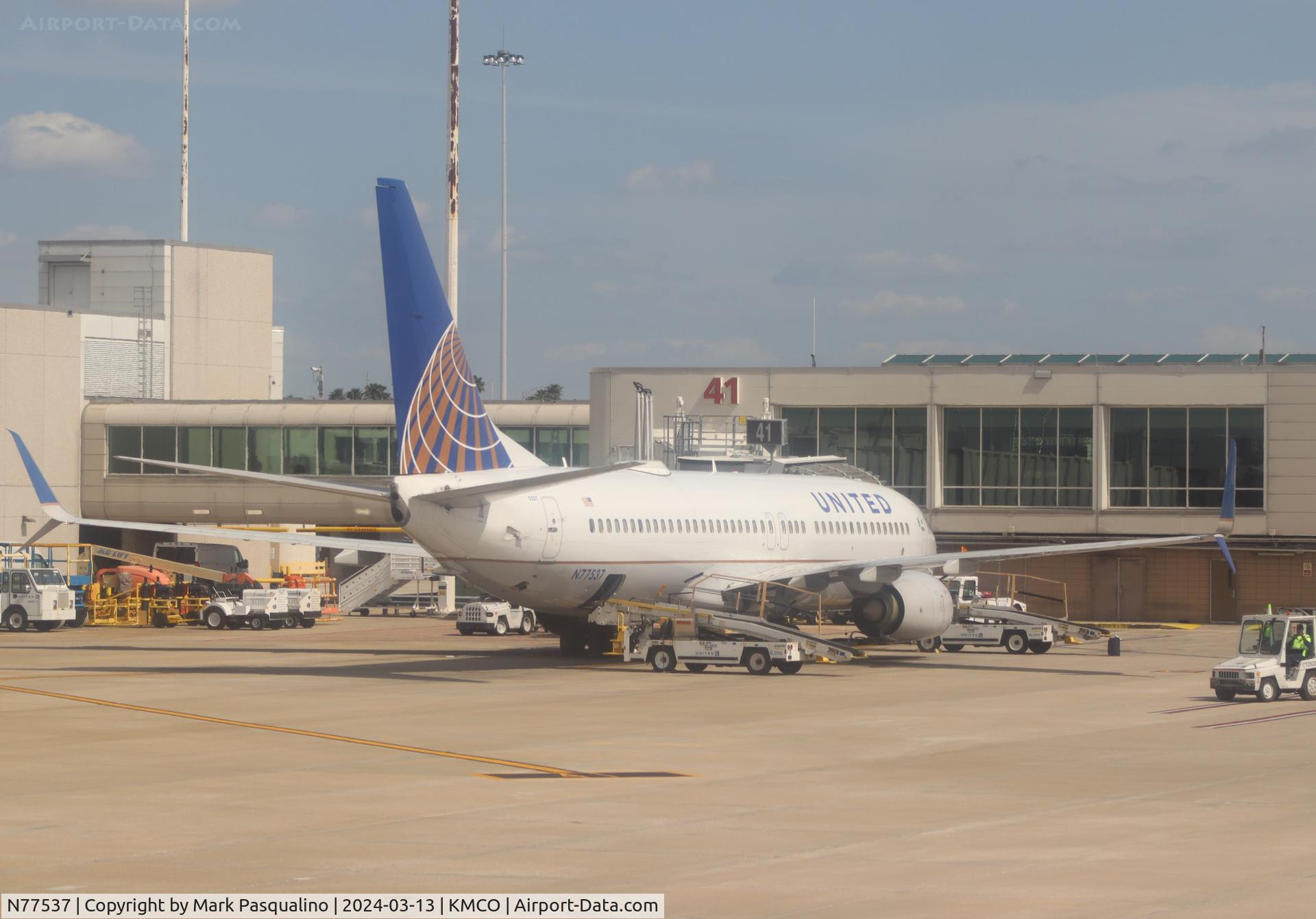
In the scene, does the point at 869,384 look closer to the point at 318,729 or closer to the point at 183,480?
the point at 183,480

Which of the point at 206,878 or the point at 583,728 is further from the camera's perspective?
the point at 583,728

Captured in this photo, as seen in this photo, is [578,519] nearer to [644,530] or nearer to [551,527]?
[551,527]

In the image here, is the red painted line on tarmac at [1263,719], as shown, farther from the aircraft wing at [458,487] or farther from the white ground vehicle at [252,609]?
the white ground vehicle at [252,609]

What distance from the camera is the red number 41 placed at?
205 ft

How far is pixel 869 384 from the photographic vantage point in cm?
6284

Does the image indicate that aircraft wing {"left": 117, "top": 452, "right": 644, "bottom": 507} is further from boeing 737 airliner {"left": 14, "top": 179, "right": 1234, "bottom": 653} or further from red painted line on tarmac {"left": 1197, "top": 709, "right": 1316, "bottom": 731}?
red painted line on tarmac {"left": 1197, "top": 709, "right": 1316, "bottom": 731}

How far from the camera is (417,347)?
33.8 m

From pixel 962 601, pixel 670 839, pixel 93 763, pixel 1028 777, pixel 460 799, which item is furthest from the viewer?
pixel 962 601

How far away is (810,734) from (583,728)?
3.50m

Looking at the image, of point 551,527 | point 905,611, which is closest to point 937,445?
point 905,611

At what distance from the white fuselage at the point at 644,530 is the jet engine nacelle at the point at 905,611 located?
2972 millimetres

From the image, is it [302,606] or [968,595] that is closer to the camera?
[968,595]

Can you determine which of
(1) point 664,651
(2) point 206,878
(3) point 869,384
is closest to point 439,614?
(3) point 869,384

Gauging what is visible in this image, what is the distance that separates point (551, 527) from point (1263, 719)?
47.9 ft
